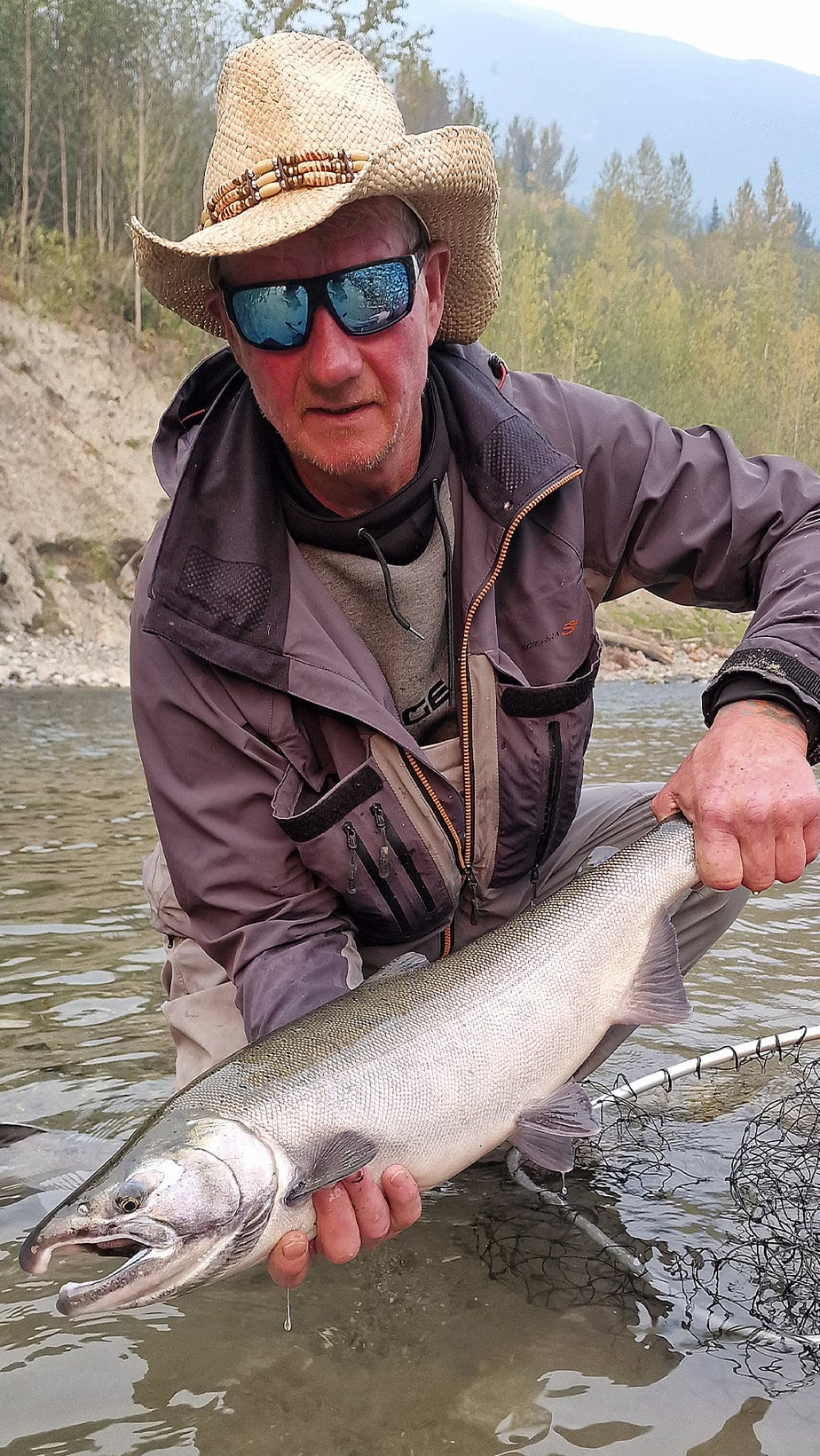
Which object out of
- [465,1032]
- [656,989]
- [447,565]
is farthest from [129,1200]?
[447,565]

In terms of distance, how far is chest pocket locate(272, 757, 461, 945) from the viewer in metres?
3.18

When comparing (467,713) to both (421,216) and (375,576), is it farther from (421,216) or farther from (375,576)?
(421,216)

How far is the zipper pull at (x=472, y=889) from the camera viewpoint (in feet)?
11.3

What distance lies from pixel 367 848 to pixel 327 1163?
3.26ft

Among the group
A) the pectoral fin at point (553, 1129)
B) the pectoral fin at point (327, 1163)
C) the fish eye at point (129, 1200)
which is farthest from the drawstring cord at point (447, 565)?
the fish eye at point (129, 1200)

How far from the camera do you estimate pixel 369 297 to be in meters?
3.07

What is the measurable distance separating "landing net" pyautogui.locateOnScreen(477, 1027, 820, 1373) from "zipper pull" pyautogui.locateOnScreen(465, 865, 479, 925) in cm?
58

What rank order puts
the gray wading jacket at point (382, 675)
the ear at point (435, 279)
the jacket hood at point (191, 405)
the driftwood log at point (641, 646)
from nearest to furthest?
the gray wading jacket at point (382, 675) < the ear at point (435, 279) < the jacket hood at point (191, 405) < the driftwood log at point (641, 646)

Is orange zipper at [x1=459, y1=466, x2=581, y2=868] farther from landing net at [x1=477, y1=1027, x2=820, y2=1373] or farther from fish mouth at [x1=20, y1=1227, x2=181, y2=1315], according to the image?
fish mouth at [x1=20, y1=1227, x2=181, y2=1315]

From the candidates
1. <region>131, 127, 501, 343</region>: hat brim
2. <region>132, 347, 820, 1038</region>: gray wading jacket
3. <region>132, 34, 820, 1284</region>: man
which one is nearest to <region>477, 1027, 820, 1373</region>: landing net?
<region>132, 34, 820, 1284</region>: man

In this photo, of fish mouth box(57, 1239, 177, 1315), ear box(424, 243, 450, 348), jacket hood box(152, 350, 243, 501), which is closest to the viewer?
fish mouth box(57, 1239, 177, 1315)

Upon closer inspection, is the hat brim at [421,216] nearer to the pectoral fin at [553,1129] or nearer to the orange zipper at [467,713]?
the orange zipper at [467,713]

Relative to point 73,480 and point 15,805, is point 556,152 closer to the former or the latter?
point 73,480

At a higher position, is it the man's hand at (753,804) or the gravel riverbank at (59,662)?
the man's hand at (753,804)
